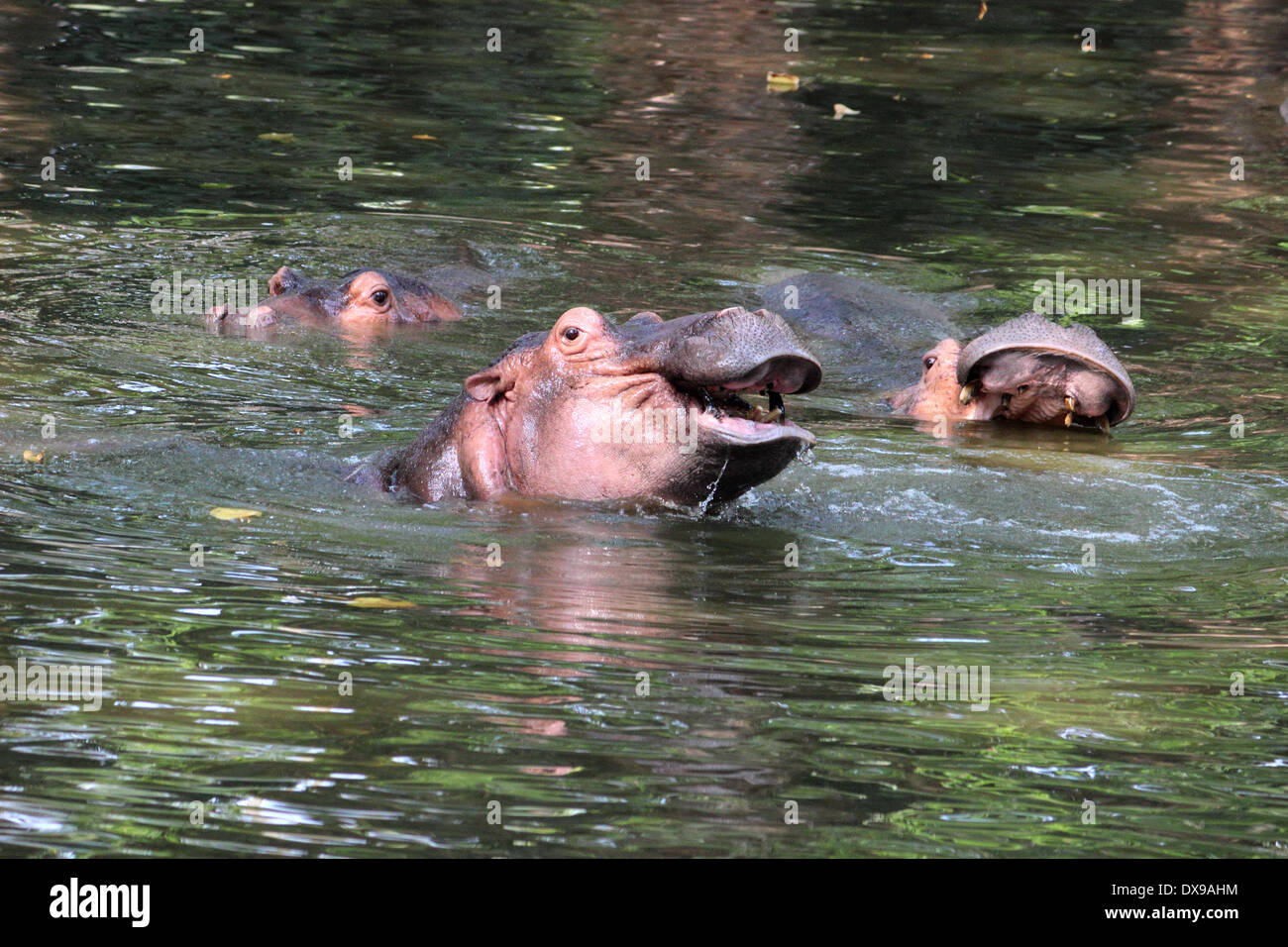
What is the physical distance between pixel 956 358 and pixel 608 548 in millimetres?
3482

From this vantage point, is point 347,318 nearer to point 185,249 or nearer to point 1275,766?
point 185,249

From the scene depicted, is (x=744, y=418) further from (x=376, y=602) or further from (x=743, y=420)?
(x=376, y=602)

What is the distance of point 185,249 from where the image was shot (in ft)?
40.4

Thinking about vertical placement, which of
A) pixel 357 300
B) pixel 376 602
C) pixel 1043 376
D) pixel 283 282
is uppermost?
pixel 283 282

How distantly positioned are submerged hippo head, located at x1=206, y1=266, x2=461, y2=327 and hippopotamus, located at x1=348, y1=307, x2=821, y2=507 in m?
4.66

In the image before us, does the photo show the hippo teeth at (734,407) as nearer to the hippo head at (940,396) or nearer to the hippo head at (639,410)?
the hippo head at (639,410)

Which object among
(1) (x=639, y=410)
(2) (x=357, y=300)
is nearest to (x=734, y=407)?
(1) (x=639, y=410)

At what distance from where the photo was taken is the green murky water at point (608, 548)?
4016 millimetres

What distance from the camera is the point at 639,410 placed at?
232 inches

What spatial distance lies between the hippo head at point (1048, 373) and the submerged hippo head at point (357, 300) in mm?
4092

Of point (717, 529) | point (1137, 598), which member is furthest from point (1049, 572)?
point (717, 529)

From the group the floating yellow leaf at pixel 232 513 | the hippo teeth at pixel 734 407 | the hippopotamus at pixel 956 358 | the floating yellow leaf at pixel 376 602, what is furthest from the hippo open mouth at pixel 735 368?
the hippopotamus at pixel 956 358

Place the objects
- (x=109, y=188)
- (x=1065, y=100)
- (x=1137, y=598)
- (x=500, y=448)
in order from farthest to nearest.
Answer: (x=1065, y=100), (x=109, y=188), (x=500, y=448), (x=1137, y=598)
